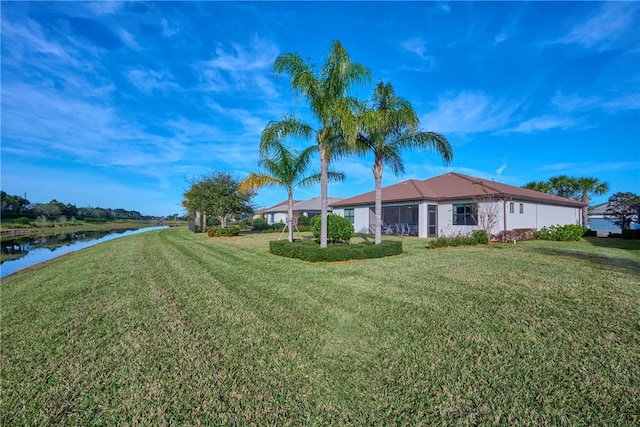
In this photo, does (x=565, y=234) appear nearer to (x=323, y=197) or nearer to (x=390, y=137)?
(x=390, y=137)

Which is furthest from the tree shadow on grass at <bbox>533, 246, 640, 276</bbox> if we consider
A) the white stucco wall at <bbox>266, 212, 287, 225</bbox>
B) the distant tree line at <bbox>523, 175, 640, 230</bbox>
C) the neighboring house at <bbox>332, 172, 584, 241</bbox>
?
the white stucco wall at <bbox>266, 212, 287, 225</bbox>

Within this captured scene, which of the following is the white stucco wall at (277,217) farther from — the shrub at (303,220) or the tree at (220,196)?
the tree at (220,196)

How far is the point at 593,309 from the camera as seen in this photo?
4480 millimetres

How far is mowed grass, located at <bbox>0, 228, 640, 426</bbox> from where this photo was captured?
7.77 feet

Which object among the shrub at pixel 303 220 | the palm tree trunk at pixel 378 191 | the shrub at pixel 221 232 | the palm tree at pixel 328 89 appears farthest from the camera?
the shrub at pixel 303 220

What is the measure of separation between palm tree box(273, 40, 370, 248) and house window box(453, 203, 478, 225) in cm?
1049

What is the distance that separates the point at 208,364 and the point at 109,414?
0.90 metres

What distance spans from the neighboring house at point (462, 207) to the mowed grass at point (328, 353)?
1082 centimetres

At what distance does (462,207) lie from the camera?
58.7 ft

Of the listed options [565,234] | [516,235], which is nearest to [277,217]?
[516,235]

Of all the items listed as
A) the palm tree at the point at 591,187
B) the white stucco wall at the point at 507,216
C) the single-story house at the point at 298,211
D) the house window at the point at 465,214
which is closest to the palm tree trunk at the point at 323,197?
the white stucco wall at the point at 507,216

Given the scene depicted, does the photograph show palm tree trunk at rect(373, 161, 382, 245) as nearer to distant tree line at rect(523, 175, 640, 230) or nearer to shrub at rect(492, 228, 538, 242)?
shrub at rect(492, 228, 538, 242)

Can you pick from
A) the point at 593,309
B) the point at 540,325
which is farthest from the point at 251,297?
the point at 593,309

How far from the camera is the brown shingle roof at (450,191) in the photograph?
57.5 feet
